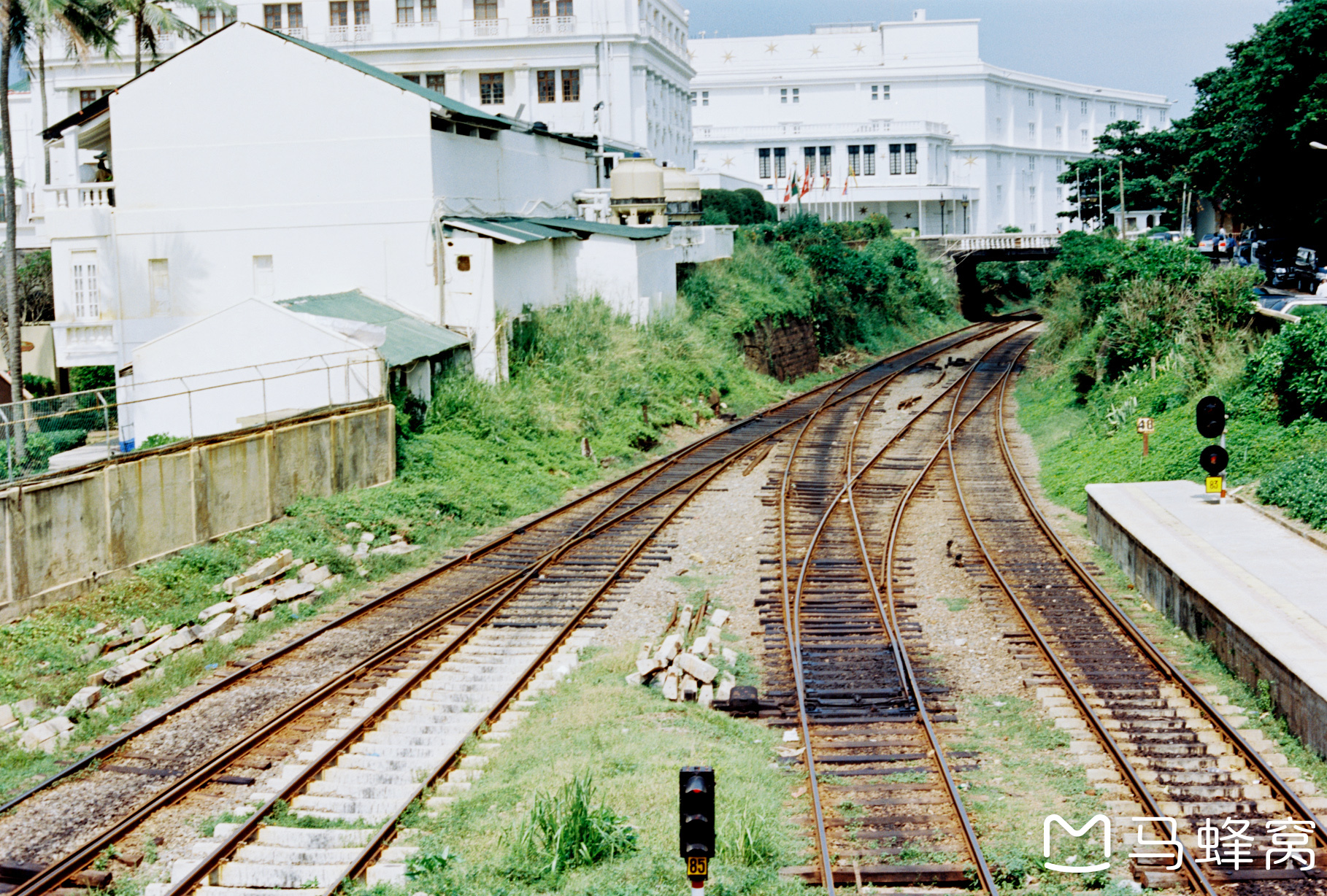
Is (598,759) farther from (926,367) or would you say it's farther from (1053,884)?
(926,367)

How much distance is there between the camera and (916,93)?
335ft

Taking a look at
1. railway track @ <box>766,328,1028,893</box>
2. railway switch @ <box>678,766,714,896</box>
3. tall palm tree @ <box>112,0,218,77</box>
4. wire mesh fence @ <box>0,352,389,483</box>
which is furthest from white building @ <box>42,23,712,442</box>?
railway switch @ <box>678,766,714,896</box>

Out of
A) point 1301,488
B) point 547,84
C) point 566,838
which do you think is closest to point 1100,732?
point 566,838

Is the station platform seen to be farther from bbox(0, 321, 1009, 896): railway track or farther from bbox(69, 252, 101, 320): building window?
bbox(69, 252, 101, 320): building window

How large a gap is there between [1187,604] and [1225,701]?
8.17 feet

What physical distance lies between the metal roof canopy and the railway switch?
22.7 m

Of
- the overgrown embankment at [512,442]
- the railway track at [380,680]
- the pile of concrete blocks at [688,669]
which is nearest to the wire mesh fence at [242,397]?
the overgrown embankment at [512,442]

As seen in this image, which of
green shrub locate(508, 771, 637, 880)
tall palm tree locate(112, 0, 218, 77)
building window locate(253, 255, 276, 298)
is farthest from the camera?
tall palm tree locate(112, 0, 218, 77)

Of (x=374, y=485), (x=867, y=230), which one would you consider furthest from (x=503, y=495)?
(x=867, y=230)

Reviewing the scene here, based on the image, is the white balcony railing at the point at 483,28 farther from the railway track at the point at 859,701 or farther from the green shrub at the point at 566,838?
the green shrub at the point at 566,838

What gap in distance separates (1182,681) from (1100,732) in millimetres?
1859

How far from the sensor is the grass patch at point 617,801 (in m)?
9.98

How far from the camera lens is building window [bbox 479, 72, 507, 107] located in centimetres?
6069

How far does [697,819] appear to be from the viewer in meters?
8.04
